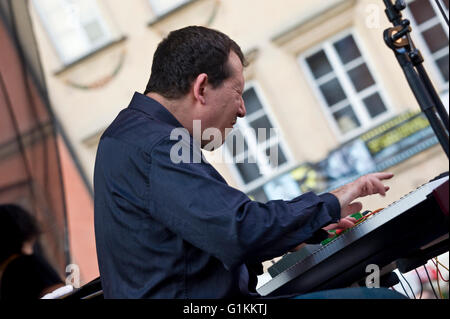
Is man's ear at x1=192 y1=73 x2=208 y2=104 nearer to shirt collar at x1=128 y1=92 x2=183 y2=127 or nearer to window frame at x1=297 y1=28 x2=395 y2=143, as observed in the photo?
shirt collar at x1=128 y1=92 x2=183 y2=127

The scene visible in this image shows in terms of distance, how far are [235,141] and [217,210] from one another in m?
→ 5.18

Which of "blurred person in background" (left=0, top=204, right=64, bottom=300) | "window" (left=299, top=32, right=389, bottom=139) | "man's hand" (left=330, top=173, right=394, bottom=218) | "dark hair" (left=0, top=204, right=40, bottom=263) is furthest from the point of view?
"window" (left=299, top=32, right=389, bottom=139)

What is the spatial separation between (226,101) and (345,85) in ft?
17.1

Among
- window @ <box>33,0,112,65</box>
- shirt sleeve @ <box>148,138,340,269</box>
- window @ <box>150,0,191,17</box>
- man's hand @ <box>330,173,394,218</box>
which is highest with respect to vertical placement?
window @ <box>33,0,112,65</box>

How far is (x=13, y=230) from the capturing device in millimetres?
2711

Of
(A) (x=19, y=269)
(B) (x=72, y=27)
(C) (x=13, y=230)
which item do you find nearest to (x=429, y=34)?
(B) (x=72, y=27)

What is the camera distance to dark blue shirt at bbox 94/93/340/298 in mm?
989

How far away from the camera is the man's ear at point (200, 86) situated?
1.23 meters

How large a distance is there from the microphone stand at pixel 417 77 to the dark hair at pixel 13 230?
1.83 metres

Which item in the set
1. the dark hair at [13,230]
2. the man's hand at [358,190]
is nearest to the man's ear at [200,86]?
the man's hand at [358,190]

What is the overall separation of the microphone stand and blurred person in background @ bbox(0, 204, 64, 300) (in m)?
1.63

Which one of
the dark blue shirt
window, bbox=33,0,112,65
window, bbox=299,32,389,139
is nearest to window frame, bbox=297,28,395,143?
window, bbox=299,32,389,139
